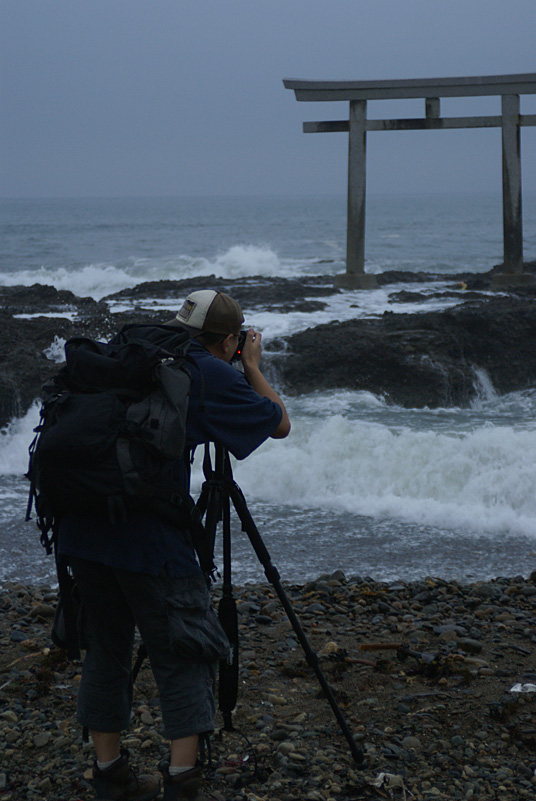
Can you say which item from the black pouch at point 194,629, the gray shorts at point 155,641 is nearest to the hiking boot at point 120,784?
the gray shorts at point 155,641

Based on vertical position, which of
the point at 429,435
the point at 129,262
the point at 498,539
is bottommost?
the point at 498,539

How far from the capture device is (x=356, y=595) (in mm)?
4832

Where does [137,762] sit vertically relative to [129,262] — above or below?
below

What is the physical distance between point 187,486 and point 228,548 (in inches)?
17.1

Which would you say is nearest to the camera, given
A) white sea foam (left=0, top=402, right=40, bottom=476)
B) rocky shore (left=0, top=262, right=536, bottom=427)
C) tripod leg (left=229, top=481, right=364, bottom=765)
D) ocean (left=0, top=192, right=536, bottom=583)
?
tripod leg (left=229, top=481, right=364, bottom=765)

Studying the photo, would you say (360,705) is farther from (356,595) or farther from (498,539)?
(498,539)

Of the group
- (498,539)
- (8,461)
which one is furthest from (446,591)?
(8,461)

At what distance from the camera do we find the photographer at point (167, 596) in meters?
2.20

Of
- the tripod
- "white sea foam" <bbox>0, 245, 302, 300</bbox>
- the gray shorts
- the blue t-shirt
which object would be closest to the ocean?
the tripod

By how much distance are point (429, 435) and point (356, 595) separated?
11.9 feet

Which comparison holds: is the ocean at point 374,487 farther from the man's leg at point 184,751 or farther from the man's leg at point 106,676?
the man's leg at point 184,751

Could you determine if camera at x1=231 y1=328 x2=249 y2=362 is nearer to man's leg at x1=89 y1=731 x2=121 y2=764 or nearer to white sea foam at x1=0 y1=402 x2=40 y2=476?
man's leg at x1=89 y1=731 x2=121 y2=764

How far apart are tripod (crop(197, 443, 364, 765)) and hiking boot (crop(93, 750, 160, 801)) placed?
0.41 m

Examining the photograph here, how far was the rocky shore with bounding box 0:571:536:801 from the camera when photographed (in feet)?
8.77
